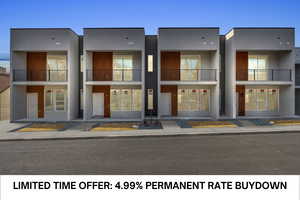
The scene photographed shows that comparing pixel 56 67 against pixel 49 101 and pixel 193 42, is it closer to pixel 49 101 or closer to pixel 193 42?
pixel 49 101

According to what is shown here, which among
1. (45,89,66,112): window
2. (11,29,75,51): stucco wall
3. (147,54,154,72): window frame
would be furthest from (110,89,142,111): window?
(11,29,75,51): stucco wall

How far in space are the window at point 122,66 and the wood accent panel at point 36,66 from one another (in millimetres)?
6256

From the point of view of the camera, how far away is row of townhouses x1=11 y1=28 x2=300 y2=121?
15.7 m

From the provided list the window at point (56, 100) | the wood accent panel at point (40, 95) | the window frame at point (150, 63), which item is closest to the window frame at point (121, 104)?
the window frame at point (150, 63)

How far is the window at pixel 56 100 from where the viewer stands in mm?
17203

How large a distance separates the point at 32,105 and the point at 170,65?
1311cm

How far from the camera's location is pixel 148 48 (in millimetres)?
17891

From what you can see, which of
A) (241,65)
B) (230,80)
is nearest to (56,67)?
(230,80)

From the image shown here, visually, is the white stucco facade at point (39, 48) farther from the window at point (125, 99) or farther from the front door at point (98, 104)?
the window at point (125, 99)

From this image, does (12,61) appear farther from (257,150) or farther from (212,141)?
(257,150)

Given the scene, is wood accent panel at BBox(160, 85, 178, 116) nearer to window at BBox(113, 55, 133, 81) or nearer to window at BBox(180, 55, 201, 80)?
window at BBox(180, 55, 201, 80)

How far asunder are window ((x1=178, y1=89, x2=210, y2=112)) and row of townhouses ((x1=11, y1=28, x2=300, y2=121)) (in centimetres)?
9

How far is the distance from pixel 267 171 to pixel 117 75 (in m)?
14.3

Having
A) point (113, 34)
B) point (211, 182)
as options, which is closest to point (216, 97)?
point (113, 34)
